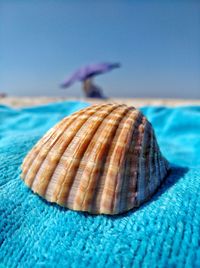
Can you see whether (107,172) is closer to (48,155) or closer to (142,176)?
(142,176)

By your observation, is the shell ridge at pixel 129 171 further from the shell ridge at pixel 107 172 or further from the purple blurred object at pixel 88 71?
the purple blurred object at pixel 88 71

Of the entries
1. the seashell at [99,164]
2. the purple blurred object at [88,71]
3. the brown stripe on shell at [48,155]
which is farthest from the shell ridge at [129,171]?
the purple blurred object at [88,71]

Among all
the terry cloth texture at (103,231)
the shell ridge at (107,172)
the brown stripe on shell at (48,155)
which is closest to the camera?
the terry cloth texture at (103,231)

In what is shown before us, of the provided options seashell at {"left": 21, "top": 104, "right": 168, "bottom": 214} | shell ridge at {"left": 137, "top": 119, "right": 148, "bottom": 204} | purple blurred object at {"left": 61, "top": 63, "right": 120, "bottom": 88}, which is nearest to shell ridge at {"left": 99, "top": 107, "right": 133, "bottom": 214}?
seashell at {"left": 21, "top": 104, "right": 168, "bottom": 214}

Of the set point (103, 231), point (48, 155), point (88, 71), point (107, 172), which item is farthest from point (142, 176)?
point (88, 71)

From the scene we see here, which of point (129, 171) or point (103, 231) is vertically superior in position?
point (129, 171)

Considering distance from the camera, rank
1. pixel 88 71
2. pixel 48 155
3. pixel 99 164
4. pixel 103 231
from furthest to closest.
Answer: pixel 88 71 → pixel 48 155 → pixel 99 164 → pixel 103 231

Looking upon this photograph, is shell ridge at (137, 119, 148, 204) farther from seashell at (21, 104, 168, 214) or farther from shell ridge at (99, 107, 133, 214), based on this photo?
shell ridge at (99, 107, 133, 214)
